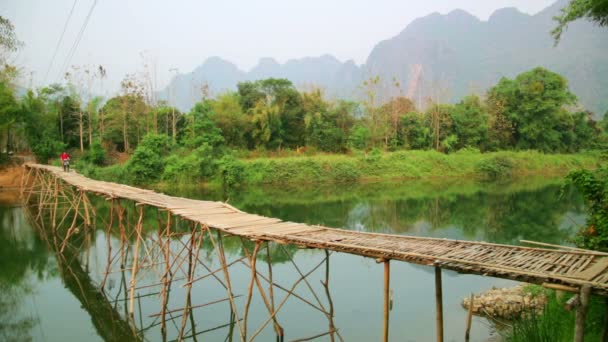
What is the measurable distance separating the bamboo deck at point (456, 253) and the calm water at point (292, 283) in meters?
2.03

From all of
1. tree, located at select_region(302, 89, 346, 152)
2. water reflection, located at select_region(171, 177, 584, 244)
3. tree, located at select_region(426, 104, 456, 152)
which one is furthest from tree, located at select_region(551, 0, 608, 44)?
tree, located at select_region(426, 104, 456, 152)

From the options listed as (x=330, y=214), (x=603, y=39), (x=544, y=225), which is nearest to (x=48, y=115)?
(x=330, y=214)

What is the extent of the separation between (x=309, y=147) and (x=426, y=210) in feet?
46.0

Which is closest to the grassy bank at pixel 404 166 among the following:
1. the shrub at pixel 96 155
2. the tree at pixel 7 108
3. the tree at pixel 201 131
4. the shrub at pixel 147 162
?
the tree at pixel 201 131

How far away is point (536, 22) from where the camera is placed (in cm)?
10606

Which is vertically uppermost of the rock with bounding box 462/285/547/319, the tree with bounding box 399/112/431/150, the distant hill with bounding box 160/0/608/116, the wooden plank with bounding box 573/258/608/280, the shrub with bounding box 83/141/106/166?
the distant hill with bounding box 160/0/608/116

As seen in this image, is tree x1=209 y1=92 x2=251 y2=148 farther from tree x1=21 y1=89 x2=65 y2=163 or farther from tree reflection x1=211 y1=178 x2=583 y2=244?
tree x1=21 y1=89 x2=65 y2=163

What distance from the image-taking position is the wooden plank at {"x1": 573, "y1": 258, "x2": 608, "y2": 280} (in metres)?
3.59

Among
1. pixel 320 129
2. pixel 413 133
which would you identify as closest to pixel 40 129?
pixel 320 129

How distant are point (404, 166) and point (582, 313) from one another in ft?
95.7

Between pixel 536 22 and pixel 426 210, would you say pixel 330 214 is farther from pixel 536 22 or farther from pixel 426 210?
pixel 536 22

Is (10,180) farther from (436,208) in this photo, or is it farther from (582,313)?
(582,313)

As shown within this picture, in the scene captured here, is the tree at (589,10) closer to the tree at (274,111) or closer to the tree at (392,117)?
the tree at (274,111)

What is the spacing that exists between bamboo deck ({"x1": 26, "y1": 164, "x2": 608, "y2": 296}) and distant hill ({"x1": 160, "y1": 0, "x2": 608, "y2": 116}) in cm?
5421
